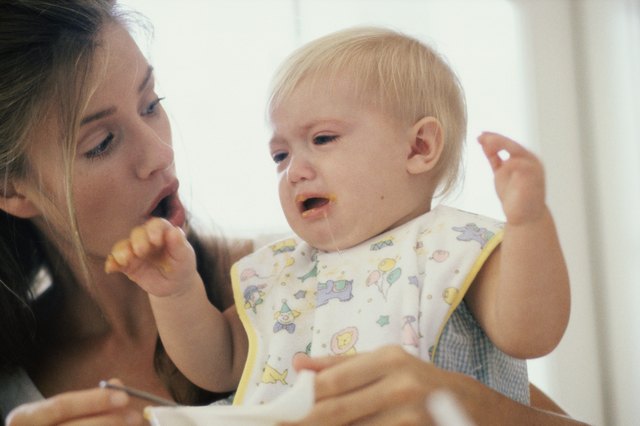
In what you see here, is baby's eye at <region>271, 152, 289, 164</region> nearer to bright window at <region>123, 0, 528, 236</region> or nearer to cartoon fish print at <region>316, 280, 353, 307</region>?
cartoon fish print at <region>316, 280, 353, 307</region>

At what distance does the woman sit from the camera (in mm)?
1357

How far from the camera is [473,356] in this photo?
117 centimetres

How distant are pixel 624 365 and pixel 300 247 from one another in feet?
6.74

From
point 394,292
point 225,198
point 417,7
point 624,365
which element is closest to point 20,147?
point 394,292

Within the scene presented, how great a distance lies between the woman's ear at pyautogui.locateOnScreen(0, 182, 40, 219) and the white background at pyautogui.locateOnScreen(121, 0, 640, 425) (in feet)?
3.97

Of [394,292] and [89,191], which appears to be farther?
[89,191]

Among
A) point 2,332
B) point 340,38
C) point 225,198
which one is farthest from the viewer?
point 225,198

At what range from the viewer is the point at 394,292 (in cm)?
114

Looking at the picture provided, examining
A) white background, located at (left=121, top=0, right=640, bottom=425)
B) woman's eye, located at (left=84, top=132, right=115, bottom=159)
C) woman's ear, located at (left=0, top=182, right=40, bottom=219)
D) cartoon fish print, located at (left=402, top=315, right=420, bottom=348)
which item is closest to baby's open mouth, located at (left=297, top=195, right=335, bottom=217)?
cartoon fish print, located at (left=402, top=315, right=420, bottom=348)

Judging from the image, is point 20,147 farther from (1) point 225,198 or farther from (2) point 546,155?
(2) point 546,155

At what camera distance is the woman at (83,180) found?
1.36 meters

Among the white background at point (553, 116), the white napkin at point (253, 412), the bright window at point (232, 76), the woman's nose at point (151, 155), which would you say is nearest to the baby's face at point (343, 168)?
the woman's nose at point (151, 155)

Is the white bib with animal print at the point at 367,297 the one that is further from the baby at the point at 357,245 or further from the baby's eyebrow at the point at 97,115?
the baby's eyebrow at the point at 97,115

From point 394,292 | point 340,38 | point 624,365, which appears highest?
point 340,38
